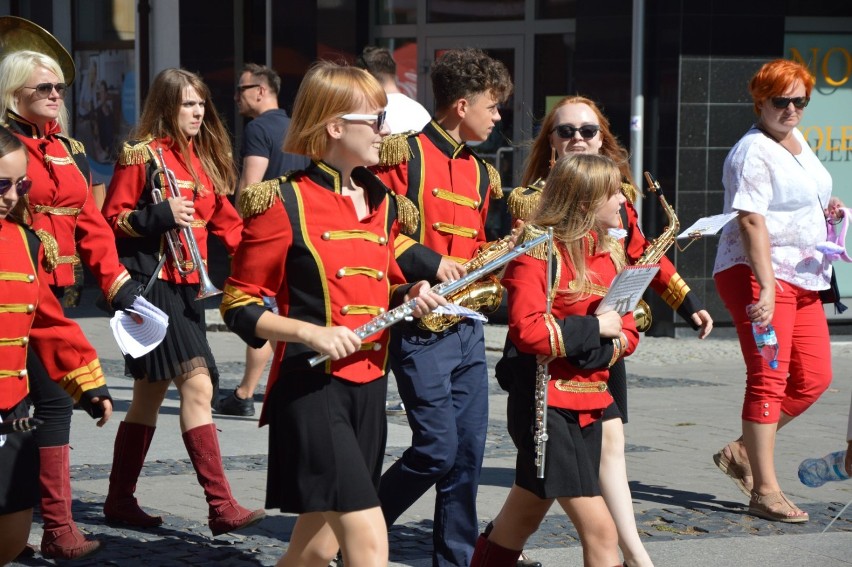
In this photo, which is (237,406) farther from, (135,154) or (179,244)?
(135,154)

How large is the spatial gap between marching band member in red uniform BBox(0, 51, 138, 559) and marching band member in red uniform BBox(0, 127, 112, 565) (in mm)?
830

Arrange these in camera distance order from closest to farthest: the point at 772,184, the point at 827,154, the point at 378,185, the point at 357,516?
the point at 357,516, the point at 378,185, the point at 772,184, the point at 827,154

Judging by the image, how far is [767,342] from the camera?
6395 millimetres

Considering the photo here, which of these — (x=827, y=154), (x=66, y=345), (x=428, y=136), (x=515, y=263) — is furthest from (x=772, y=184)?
(x=827, y=154)

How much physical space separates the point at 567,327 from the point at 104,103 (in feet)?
45.0

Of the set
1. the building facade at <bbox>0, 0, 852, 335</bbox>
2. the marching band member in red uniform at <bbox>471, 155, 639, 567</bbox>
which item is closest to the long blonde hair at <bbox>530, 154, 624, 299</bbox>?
the marching band member in red uniform at <bbox>471, 155, 639, 567</bbox>

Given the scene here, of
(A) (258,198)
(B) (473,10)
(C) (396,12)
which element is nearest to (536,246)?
(A) (258,198)

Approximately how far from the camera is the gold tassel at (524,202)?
5.39 m

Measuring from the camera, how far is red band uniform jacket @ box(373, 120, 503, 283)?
17.7 ft

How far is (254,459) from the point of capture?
7477 millimetres

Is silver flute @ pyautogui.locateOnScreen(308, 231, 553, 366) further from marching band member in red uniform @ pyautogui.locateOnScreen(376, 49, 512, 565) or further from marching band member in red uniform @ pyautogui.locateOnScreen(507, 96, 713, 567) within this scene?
marching band member in red uniform @ pyautogui.locateOnScreen(507, 96, 713, 567)

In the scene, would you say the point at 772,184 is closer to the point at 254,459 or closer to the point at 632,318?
the point at 632,318

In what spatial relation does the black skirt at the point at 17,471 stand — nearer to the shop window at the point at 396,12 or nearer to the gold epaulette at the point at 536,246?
the gold epaulette at the point at 536,246

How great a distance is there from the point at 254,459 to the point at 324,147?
337 cm
